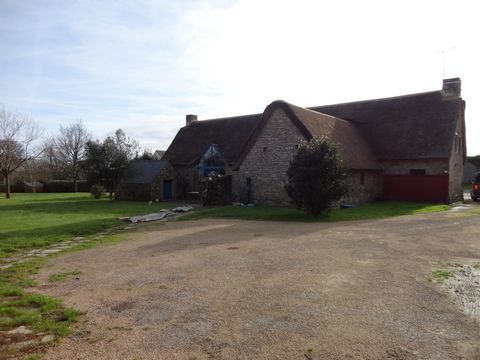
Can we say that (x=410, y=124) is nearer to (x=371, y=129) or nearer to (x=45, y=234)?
(x=371, y=129)

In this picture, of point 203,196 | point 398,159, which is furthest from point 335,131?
point 203,196

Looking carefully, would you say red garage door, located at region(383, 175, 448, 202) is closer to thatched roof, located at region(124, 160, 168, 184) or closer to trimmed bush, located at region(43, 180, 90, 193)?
thatched roof, located at region(124, 160, 168, 184)

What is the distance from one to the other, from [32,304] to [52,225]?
1015cm

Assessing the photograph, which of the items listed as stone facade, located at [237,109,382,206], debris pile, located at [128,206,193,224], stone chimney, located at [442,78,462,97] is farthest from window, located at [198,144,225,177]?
stone chimney, located at [442,78,462,97]

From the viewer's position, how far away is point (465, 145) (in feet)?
104

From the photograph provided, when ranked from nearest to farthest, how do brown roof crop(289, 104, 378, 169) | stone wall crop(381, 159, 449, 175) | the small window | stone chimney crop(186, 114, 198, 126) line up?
brown roof crop(289, 104, 378, 169), stone wall crop(381, 159, 449, 175), the small window, stone chimney crop(186, 114, 198, 126)

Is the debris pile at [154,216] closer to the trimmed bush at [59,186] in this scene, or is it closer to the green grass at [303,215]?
the green grass at [303,215]

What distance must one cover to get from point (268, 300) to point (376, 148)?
24.7m

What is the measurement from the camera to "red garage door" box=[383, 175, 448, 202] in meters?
25.4

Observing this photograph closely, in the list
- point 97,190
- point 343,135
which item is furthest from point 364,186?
point 97,190

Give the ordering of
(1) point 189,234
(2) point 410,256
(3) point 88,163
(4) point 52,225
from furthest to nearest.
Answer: (3) point 88,163 < (4) point 52,225 < (1) point 189,234 < (2) point 410,256

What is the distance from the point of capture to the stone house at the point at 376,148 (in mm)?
24516

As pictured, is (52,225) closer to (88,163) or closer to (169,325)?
(169,325)

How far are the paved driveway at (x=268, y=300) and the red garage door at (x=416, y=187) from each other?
48.0 feet
